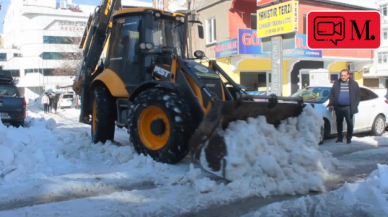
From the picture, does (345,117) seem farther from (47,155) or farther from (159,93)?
(47,155)

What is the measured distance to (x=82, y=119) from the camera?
323 inches

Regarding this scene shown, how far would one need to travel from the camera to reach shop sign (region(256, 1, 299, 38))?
14.1 m

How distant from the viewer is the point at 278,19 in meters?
14.7

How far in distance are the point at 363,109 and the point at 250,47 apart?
8.91 metres

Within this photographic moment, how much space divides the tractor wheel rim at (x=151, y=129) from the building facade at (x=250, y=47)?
1227cm

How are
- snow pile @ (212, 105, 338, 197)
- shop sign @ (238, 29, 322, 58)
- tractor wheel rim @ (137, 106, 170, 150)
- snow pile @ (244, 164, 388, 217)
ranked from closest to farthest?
snow pile @ (244, 164, 388, 217) → snow pile @ (212, 105, 338, 197) → tractor wheel rim @ (137, 106, 170, 150) → shop sign @ (238, 29, 322, 58)

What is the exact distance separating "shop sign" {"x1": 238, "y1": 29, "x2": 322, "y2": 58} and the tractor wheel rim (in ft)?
40.3

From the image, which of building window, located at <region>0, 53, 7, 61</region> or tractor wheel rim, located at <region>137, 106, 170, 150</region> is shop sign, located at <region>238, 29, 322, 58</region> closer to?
tractor wheel rim, located at <region>137, 106, 170, 150</region>

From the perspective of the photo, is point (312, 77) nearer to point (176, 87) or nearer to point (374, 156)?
point (374, 156)

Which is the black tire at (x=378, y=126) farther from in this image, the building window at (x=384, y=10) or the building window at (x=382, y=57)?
the building window at (x=384, y=10)

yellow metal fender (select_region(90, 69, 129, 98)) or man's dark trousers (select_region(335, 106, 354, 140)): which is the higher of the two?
yellow metal fender (select_region(90, 69, 129, 98))

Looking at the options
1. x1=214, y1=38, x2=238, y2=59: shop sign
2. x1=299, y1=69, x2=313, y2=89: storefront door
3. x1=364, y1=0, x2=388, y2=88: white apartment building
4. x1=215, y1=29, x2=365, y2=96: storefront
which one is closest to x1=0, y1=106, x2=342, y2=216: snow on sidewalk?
x1=214, y1=38, x2=238, y2=59: shop sign

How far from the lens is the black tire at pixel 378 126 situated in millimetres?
9812

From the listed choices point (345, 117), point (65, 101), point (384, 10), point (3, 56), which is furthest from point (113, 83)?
point (3, 56)
